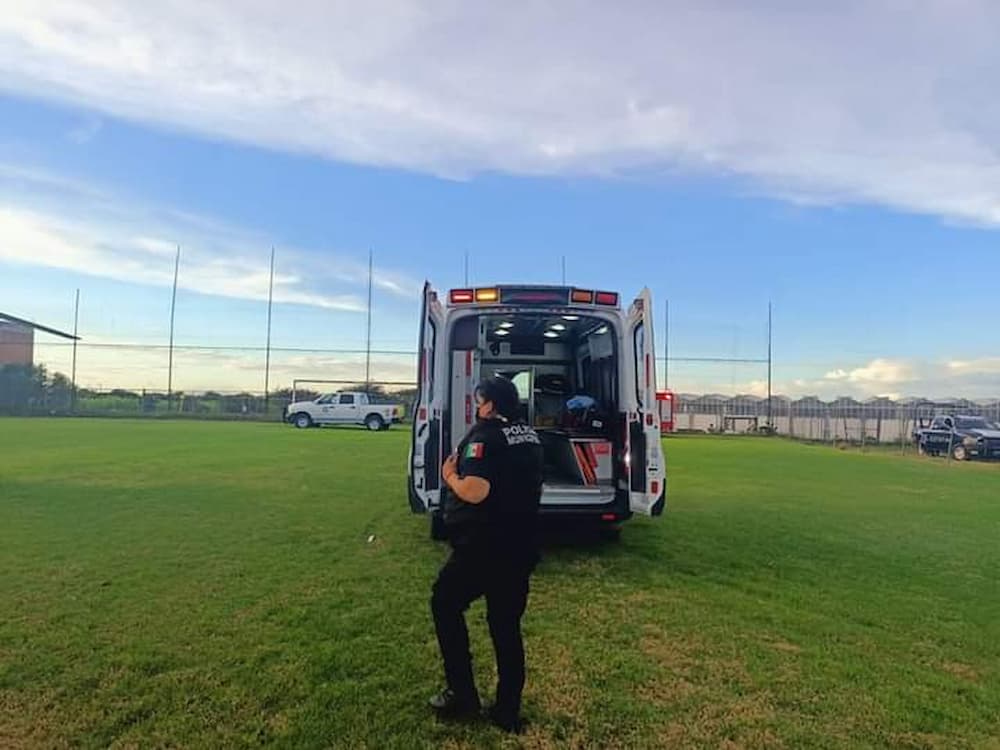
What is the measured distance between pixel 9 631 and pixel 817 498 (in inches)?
437

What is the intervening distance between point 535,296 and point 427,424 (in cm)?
151

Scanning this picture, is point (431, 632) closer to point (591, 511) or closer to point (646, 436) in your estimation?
point (591, 511)

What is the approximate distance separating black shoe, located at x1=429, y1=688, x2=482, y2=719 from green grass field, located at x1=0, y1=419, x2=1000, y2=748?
0.07 metres

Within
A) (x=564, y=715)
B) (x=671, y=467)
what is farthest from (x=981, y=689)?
(x=671, y=467)

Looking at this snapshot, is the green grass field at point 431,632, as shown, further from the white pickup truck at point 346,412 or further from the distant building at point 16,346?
the distant building at point 16,346

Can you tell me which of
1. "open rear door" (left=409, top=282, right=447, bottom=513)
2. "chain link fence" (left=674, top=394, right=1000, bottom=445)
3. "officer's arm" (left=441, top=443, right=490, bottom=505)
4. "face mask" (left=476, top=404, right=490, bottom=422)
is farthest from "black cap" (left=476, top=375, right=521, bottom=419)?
"chain link fence" (left=674, top=394, right=1000, bottom=445)

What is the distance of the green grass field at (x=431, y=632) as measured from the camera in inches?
142

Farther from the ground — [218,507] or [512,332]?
[512,332]

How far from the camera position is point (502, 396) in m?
3.78

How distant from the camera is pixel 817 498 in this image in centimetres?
1244

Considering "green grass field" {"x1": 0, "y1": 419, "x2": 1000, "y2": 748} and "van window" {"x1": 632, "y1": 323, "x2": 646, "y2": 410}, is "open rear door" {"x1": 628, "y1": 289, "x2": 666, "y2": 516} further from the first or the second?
"green grass field" {"x1": 0, "y1": 419, "x2": 1000, "y2": 748}

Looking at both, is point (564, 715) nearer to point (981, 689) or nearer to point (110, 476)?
point (981, 689)

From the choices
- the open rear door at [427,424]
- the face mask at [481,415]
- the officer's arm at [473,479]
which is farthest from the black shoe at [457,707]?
the open rear door at [427,424]

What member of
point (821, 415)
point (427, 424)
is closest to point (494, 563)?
point (427, 424)
